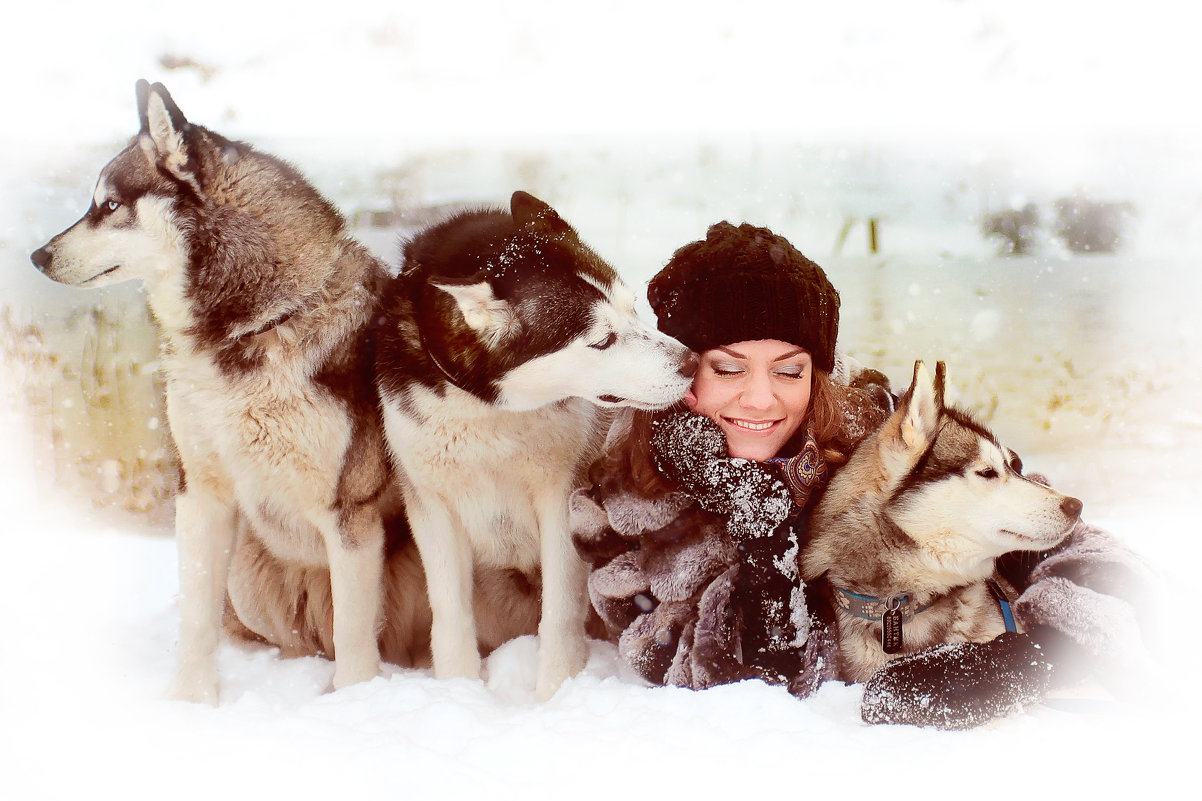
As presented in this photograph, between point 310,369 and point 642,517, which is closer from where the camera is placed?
point 642,517

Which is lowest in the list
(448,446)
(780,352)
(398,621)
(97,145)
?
(398,621)

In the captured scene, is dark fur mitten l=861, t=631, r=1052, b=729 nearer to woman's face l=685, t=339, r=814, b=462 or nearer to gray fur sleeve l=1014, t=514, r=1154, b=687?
gray fur sleeve l=1014, t=514, r=1154, b=687

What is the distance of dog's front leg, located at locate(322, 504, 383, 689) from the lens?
2355mm

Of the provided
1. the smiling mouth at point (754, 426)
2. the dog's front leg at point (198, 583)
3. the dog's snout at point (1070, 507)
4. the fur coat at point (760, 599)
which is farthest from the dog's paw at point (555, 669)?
the dog's snout at point (1070, 507)

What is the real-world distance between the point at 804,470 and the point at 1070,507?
0.62 meters

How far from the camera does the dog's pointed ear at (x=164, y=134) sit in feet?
7.02

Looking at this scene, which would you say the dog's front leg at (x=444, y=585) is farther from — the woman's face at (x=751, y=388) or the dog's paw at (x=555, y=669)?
the woman's face at (x=751, y=388)

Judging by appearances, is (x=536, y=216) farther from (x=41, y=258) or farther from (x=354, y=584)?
(x=41, y=258)

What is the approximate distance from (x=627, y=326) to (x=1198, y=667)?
164 centimetres

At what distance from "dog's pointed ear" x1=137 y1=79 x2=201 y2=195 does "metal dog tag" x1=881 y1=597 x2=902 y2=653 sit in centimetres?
217

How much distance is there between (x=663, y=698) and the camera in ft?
6.58

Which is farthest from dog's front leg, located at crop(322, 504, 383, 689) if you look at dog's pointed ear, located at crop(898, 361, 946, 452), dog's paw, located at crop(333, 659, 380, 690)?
dog's pointed ear, located at crop(898, 361, 946, 452)

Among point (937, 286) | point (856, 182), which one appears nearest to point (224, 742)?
point (856, 182)

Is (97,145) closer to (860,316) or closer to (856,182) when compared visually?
(856,182)
